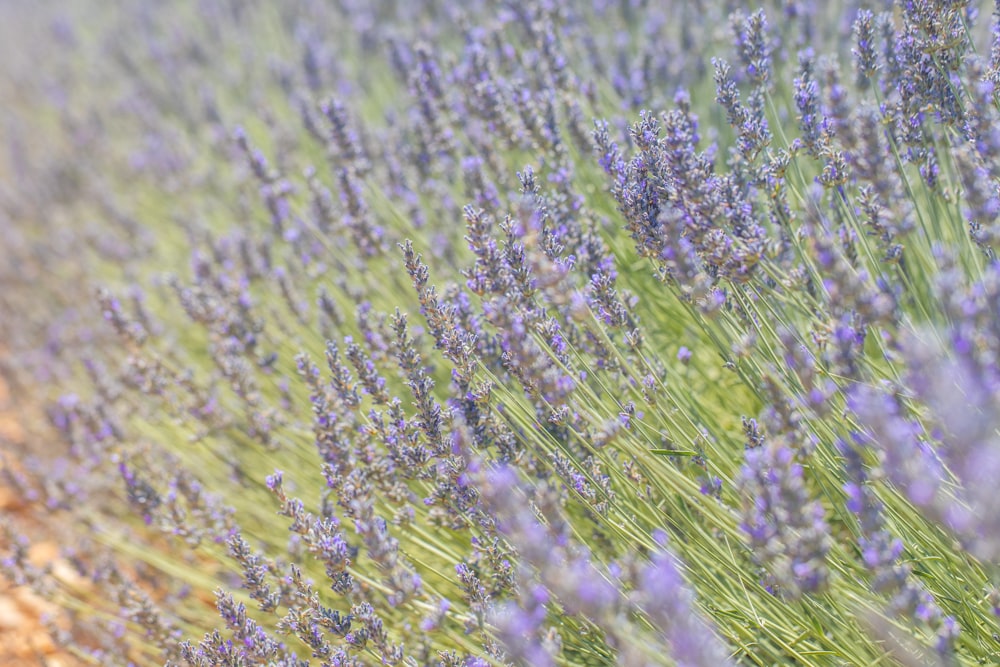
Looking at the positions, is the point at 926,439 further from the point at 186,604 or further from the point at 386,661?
the point at 186,604

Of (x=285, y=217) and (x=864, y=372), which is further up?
(x=285, y=217)

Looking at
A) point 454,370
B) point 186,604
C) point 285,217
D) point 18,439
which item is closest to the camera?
point 454,370

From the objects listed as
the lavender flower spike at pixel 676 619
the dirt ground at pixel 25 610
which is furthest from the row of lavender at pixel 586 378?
the dirt ground at pixel 25 610

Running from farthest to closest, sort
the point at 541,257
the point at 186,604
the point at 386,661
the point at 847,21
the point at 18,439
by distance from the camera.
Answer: the point at 18,439
the point at 847,21
the point at 186,604
the point at 386,661
the point at 541,257

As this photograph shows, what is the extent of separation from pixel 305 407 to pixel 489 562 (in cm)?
121

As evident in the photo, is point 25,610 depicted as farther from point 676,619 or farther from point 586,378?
point 676,619

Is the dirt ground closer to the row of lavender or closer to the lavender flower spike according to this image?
the row of lavender

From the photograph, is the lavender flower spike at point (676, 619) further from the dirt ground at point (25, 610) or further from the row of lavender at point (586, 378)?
the dirt ground at point (25, 610)

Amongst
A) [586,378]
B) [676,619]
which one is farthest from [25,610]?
[676,619]

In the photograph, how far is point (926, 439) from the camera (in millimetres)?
1536

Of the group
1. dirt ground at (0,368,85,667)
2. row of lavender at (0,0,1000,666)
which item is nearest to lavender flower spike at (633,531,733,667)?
row of lavender at (0,0,1000,666)

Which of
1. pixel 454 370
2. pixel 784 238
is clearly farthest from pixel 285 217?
pixel 784 238

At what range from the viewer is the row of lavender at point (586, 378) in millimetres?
1334

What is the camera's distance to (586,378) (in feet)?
6.51
